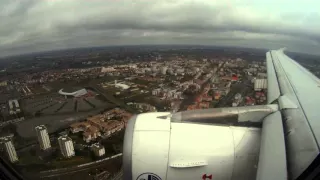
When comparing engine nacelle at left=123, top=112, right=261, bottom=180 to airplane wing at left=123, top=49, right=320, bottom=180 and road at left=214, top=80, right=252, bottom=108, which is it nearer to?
airplane wing at left=123, top=49, right=320, bottom=180

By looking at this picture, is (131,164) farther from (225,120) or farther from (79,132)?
(79,132)

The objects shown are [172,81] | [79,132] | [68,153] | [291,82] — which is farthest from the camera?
[172,81]

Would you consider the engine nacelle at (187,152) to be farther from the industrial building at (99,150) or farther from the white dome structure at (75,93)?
the white dome structure at (75,93)

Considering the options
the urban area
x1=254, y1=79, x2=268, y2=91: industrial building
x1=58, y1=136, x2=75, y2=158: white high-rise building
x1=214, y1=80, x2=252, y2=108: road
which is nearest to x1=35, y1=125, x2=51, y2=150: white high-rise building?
the urban area

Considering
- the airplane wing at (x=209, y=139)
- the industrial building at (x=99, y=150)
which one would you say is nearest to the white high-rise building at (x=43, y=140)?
the industrial building at (x=99, y=150)

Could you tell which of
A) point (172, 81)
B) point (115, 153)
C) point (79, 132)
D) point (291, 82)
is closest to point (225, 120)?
point (291, 82)

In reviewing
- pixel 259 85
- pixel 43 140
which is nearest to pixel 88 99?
pixel 43 140

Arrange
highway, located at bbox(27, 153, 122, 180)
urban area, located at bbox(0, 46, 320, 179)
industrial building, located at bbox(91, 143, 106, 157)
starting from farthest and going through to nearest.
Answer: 1. industrial building, located at bbox(91, 143, 106, 157)
2. urban area, located at bbox(0, 46, 320, 179)
3. highway, located at bbox(27, 153, 122, 180)
